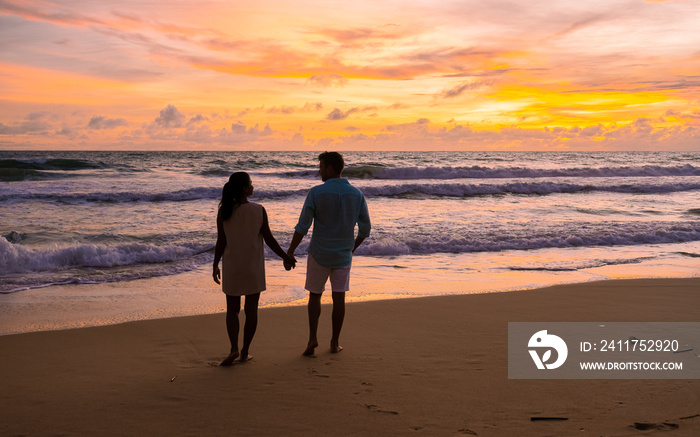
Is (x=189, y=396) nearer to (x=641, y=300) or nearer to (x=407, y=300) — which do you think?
(x=407, y=300)

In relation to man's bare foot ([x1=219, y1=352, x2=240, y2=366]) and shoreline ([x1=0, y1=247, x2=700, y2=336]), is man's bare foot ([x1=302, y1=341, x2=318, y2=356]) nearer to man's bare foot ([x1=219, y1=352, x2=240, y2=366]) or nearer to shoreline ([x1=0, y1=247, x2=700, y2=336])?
man's bare foot ([x1=219, y1=352, x2=240, y2=366])

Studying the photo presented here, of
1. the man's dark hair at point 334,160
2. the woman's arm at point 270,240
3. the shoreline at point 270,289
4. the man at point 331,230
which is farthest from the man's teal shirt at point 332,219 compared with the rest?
the shoreline at point 270,289

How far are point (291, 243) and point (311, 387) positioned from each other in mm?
1218

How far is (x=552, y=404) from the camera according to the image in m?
3.65

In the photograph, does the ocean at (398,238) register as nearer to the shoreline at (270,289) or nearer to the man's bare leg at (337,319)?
the shoreline at (270,289)

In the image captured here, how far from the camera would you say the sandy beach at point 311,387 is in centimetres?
335

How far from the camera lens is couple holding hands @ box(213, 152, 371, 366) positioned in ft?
14.8

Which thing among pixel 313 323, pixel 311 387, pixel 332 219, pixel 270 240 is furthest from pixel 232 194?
pixel 311 387

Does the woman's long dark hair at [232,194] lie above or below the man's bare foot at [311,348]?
above

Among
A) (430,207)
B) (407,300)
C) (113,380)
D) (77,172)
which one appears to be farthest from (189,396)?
(77,172)

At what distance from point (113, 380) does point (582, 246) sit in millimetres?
10983

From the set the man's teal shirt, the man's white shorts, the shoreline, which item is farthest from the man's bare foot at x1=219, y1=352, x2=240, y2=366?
the shoreline

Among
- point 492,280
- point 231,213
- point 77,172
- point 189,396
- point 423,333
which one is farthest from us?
point 77,172

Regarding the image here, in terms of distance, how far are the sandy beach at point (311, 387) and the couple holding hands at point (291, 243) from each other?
0.41m
